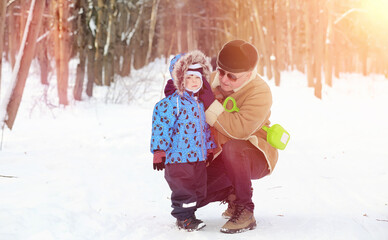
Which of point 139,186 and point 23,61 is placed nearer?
point 139,186

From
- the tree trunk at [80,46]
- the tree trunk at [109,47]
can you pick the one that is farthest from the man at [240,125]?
the tree trunk at [109,47]

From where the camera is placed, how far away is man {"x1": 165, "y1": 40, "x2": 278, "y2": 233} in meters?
3.70

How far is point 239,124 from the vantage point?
3688 millimetres

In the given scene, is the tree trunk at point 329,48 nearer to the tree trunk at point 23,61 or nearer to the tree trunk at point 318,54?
the tree trunk at point 318,54

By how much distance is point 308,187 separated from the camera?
5.37 metres

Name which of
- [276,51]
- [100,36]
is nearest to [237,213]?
[100,36]

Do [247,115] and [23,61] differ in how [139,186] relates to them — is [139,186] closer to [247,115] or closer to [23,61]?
[247,115]

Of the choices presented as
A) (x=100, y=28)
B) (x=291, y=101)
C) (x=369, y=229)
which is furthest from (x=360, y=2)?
(x=369, y=229)

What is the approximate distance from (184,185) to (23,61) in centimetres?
509

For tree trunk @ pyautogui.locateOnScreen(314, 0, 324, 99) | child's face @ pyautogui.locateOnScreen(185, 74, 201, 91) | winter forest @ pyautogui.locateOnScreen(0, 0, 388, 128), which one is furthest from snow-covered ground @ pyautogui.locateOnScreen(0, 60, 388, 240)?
tree trunk @ pyautogui.locateOnScreen(314, 0, 324, 99)

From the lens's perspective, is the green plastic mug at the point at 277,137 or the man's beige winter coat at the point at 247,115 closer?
the man's beige winter coat at the point at 247,115

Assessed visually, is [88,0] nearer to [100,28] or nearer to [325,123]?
[100,28]

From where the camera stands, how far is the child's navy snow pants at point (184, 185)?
3.62 metres

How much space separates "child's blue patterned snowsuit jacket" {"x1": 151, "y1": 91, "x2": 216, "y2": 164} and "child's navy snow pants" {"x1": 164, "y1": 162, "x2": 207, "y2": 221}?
0.06 metres
